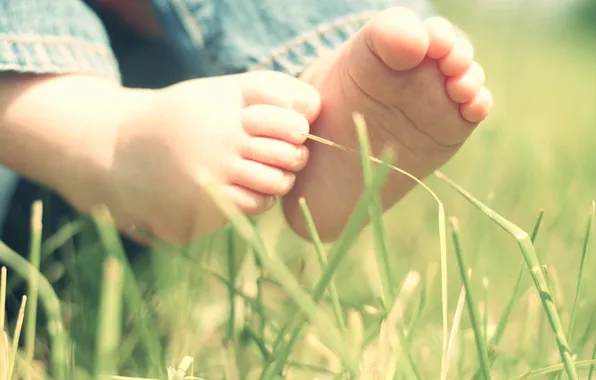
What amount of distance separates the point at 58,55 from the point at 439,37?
30 cm

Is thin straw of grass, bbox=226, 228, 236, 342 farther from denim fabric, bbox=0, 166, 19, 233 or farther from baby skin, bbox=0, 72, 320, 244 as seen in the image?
denim fabric, bbox=0, 166, 19, 233

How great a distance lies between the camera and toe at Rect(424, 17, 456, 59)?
42 centimetres

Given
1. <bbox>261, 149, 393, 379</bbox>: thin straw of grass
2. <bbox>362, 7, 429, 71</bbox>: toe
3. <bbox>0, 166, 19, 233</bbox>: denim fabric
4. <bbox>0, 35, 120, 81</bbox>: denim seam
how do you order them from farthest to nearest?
<bbox>0, 166, 19, 233</bbox>: denim fabric
<bbox>0, 35, 120, 81</bbox>: denim seam
<bbox>362, 7, 429, 71</bbox>: toe
<bbox>261, 149, 393, 379</bbox>: thin straw of grass

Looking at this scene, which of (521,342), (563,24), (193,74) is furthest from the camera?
(563,24)

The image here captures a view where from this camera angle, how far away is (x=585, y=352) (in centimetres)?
59

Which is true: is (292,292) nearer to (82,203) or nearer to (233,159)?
(233,159)

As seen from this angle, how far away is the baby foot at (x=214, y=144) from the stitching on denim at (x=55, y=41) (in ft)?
0.31

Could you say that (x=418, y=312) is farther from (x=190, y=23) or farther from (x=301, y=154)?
(x=190, y=23)

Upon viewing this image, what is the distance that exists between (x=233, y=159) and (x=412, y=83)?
0.13 metres

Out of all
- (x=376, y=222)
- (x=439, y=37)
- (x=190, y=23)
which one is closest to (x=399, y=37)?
(x=439, y=37)

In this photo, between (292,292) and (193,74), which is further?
(193,74)

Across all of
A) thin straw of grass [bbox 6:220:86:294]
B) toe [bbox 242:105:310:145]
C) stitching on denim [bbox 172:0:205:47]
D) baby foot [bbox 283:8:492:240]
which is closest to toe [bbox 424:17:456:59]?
baby foot [bbox 283:8:492:240]

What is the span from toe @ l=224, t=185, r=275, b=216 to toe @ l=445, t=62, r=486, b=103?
0.15 meters

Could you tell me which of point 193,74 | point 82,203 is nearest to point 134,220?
point 82,203
